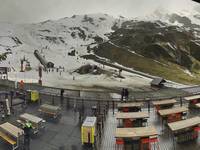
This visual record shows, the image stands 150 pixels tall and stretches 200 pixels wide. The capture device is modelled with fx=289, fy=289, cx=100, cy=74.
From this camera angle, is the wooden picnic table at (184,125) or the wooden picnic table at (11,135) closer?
the wooden picnic table at (11,135)

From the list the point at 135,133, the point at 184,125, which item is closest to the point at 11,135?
the point at 135,133

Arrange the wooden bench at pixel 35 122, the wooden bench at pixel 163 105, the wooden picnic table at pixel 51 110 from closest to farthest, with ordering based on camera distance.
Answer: the wooden bench at pixel 35 122 < the wooden picnic table at pixel 51 110 < the wooden bench at pixel 163 105

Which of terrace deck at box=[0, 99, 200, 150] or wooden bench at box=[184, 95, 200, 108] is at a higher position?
wooden bench at box=[184, 95, 200, 108]

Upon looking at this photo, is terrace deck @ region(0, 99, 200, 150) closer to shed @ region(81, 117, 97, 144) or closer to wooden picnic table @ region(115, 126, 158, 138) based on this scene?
shed @ region(81, 117, 97, 144)

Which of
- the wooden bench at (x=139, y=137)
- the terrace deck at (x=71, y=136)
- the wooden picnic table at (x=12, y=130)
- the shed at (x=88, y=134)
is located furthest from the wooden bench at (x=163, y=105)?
the wooden picnic table at (x=12, y=130)

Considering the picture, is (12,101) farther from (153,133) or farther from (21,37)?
(21,37)

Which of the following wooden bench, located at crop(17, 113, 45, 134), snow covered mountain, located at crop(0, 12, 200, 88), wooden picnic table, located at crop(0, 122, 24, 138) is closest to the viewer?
wooden picnic table, located at crop(0, 122, 24, 138)

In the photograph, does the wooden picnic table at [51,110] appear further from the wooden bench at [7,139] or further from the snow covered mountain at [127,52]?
the snow covered mountain at [127,52]

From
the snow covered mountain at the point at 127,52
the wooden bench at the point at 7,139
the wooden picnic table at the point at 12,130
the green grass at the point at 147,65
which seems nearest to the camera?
the wooden bench at the point at 7,139

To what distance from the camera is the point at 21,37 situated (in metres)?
117

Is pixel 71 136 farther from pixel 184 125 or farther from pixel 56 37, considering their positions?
pixel 56 37

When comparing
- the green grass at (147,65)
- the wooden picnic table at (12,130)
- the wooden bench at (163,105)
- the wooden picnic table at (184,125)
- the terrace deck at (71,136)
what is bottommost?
the terrace deck at (71,136)

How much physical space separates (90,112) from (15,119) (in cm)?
483

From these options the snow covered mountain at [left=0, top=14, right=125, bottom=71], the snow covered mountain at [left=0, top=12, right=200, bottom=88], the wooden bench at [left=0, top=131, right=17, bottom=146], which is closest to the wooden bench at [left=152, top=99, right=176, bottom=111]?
the wooden bench at [left=0, top=131, right=17, bottom=146]
